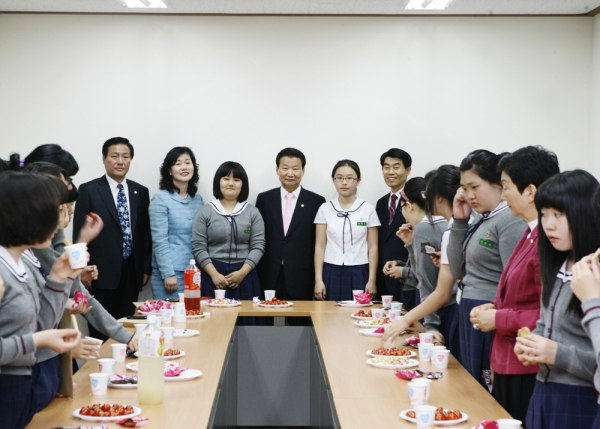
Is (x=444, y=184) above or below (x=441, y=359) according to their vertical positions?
above

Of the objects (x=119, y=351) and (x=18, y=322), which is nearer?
(x=18, y=322)

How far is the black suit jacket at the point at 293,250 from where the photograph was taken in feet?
17.8

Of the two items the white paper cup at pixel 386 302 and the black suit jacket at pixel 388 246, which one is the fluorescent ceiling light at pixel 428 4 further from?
the white paper cup at pixel 386 302

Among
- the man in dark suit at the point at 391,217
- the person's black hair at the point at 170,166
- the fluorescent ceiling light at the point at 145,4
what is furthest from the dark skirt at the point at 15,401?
the fluorescent ceiling light at the point at 145,4

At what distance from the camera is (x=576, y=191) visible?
77.8 inches

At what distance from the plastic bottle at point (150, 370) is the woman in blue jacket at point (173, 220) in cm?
326

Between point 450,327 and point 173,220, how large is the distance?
2675mm

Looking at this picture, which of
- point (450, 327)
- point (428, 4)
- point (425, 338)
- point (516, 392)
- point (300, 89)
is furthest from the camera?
point (300, 89)

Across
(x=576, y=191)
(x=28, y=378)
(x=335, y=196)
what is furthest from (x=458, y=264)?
(x=335, y=196)

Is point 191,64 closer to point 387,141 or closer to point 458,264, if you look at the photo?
point 387,141

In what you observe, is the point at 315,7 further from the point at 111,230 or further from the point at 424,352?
the point at 424,352

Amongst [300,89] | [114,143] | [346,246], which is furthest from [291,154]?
[114,143]

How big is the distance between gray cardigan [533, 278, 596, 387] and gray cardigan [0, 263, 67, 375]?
1466 millimetres

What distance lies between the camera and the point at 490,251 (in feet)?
9.52
